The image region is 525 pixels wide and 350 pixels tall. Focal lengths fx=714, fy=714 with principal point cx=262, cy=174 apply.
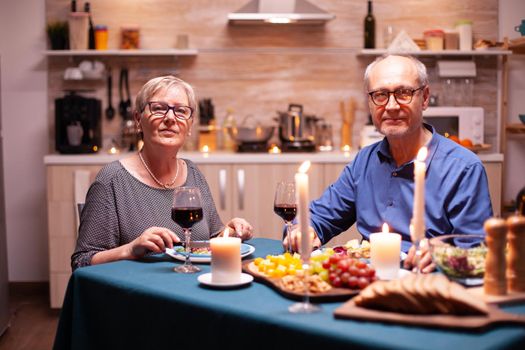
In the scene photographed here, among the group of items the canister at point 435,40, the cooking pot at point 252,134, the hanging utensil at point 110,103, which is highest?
the canister at point 435,40

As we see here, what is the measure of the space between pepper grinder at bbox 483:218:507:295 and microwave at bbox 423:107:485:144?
325 cm

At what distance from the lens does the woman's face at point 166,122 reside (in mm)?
2500

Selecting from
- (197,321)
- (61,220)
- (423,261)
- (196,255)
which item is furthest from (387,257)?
(61,220)

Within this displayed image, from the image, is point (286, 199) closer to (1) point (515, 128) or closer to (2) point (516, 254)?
(2) point (516, 254)

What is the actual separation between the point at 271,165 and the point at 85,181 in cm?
117

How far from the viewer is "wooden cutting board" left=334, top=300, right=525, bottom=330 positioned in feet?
4.38

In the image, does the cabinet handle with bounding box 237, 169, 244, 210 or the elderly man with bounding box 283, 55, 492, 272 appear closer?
the elderly man with bounding box 283, 55, 492, 272

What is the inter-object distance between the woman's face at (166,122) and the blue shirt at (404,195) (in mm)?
568

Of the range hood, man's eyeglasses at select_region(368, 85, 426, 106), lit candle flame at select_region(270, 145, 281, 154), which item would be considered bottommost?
lit candle flame at select_region(270, 145, 281, 154)

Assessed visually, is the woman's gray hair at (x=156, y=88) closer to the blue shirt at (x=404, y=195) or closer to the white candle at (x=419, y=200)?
the blue shirt at (x=404, y=195)

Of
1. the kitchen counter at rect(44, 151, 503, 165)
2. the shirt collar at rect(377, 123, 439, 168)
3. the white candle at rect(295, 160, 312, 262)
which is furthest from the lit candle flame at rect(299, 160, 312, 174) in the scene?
the kitchen counter at rect(44, 151, 503, 165)

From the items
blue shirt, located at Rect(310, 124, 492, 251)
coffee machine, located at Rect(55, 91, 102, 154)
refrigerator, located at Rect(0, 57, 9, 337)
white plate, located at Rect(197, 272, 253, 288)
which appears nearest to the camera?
white plate, located at Rect(197, 272, 253, 288)

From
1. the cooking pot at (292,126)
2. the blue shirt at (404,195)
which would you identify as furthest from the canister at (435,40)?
the blue shirt at (404,195)

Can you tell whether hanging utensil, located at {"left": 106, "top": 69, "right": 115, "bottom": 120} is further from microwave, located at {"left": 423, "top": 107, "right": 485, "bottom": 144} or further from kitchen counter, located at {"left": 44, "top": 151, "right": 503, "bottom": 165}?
microwave, located at {"left": 423, "top": 107, "right": 485, "bottom": 144}
